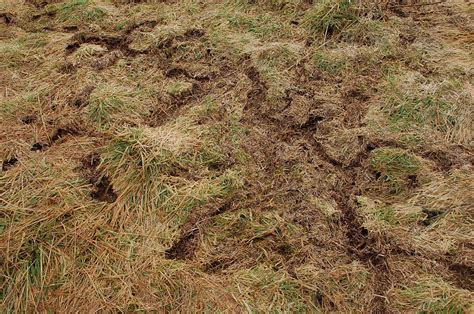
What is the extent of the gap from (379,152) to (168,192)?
1149 millimetres

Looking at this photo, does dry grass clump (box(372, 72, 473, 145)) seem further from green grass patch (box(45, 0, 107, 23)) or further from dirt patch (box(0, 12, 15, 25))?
dirt patch (box(0, 12, 15, 25))

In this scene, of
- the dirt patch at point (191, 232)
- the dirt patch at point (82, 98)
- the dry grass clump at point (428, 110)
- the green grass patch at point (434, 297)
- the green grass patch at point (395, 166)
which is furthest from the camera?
the dirt patch at point (82, 98)

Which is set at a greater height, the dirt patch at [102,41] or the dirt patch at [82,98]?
the dirt patch at [102,41]

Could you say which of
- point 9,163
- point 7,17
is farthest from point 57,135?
point 7,17

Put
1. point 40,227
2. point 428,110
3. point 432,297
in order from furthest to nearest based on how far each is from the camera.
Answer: point 428,110, point 40,227, point 432,297

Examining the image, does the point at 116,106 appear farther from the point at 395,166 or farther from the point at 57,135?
the point at 395,166

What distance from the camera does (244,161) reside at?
2445 millimetres

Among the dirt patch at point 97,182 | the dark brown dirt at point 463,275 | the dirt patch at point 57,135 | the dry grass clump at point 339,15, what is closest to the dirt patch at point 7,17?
the dirt patch at point 57,135

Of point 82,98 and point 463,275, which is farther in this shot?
point 82,98

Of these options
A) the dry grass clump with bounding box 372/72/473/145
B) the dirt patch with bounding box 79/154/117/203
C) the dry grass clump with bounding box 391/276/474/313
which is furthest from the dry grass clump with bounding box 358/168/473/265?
the dirt patch with bounding box 79/154/117/203

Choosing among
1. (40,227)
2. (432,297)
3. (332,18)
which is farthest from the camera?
(332,18)

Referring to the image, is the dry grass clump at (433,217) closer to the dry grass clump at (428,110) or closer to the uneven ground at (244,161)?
the uneven ground at (244,161)

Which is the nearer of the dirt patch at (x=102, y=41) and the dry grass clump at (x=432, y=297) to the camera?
the dry grass clump at (x=432, y=297)

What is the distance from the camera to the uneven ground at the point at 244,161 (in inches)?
79.2
